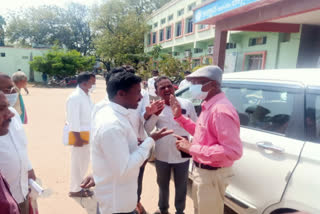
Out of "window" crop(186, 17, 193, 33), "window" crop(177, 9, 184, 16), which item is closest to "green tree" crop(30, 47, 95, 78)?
"window" crop(177, 9, 184, 16)

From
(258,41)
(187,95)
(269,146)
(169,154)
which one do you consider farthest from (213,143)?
(258,41)

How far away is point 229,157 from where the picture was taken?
67.8 inches

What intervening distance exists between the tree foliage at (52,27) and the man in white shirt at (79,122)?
41.7 meters

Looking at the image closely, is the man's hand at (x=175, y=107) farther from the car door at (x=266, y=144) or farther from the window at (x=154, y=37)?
the window at (x=154, y=37)

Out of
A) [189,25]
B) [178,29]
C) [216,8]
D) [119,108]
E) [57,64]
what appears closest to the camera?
[119,108]

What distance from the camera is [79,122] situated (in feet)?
9.89

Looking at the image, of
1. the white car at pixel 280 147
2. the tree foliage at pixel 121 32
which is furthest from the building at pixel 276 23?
the tree foliage at pixel 121 32

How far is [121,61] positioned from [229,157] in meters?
27.5

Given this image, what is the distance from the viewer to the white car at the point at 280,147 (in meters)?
1.80

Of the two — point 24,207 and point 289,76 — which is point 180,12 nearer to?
point 289,76

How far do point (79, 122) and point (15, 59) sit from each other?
1209 inches

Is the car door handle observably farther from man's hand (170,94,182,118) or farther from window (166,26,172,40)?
window (166,26,172,40)

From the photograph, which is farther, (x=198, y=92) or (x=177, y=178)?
(x=177, y=178)

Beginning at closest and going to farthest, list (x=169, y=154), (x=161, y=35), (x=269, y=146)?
1. (x=269, y=146)
2. (x=169, y=154)
3. (x=161, y=35)
